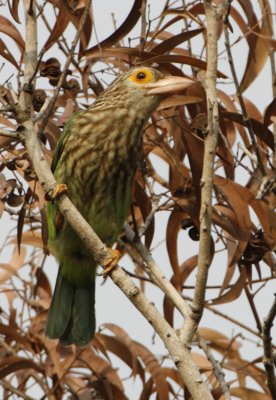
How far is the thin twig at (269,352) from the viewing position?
8.43ft

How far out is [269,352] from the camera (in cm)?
258

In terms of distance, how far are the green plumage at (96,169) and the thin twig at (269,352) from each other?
105 centimetres

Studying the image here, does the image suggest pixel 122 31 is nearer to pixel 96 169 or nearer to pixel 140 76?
pixel 140 76

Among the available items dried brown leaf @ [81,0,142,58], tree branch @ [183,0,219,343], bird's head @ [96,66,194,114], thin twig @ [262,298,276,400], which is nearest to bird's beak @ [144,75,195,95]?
bird's head @ [96,66,194,114]

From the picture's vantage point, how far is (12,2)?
3324mm

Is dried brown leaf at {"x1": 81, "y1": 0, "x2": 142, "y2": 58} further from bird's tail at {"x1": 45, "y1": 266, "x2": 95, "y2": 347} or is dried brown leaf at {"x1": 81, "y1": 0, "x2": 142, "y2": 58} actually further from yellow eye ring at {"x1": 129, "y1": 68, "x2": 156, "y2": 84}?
bird's tail at {"x1": 45, "y1": 266, "x2": 95, "y2": 347}

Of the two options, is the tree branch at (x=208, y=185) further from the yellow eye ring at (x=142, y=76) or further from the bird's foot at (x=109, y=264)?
the yellow eye ring at (x=142, y=76)

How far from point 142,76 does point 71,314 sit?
3.62 ft

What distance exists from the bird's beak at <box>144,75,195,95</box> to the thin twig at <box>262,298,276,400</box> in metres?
0.87

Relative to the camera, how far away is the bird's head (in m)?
3.56

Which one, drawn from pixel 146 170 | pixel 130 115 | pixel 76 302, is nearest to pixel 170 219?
pixel 146 170

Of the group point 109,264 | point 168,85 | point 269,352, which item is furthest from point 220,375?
point 168,85

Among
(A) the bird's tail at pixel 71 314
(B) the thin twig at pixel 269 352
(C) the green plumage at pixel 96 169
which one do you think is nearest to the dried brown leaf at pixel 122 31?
(C) the green plumage at pixel 96 169

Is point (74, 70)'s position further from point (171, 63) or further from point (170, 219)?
point (170, 219)
